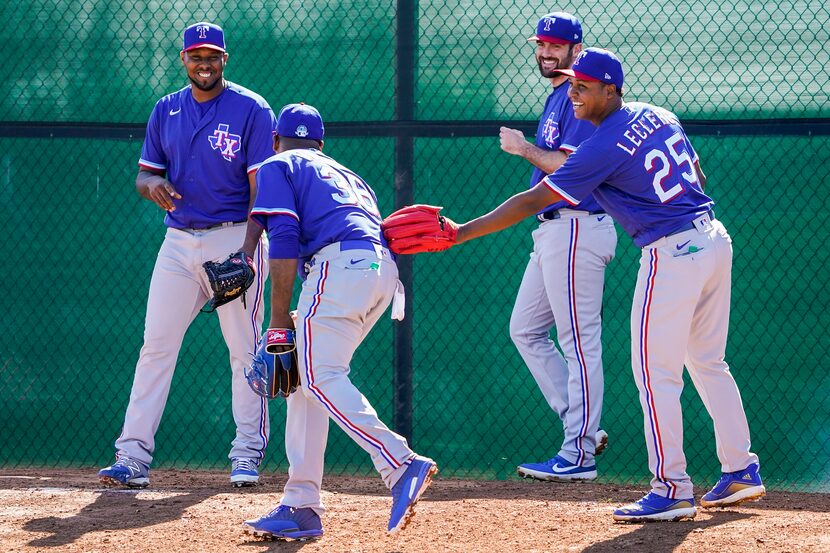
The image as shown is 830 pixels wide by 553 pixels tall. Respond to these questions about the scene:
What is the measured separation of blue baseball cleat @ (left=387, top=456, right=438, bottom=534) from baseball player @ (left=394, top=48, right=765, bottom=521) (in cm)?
87

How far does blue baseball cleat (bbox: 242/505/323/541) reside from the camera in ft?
14.7

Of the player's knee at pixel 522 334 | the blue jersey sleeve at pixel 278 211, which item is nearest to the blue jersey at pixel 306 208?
the blue jersey sleeve at pixel 278 211

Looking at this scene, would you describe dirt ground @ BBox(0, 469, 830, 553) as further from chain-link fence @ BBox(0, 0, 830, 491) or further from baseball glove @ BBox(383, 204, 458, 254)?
baseball glove @ BBox(383, 204, 458, 254)

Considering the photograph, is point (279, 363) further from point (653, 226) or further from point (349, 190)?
point (653, 226)

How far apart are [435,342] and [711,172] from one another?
183 cm

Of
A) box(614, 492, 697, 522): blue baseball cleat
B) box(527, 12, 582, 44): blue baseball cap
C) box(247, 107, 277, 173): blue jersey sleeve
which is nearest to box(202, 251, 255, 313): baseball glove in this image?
box(247, 107, 277, 173): blue jersey sleeve

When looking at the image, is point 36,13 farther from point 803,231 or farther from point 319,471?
point 803,231

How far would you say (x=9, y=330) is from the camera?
7320mm

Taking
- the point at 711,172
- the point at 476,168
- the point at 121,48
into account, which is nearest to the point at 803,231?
the point at 711,172

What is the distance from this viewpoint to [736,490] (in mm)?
4977

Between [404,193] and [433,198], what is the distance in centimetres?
17

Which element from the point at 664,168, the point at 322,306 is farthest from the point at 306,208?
the point at 664,168

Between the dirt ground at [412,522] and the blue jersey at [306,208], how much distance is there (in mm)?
1153

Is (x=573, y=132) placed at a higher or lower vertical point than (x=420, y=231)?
higher
